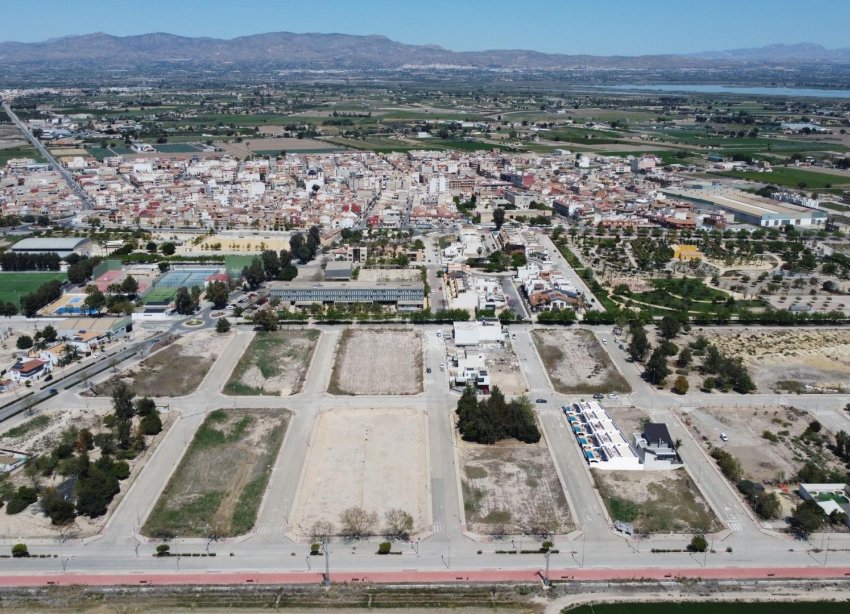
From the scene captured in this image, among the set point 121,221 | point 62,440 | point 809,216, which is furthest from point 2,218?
point 809,216

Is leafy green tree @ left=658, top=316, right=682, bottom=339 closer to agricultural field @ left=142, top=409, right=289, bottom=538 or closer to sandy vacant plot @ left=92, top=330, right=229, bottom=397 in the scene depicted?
agricultural field @ left=142, top=409, right=289, bottom=538

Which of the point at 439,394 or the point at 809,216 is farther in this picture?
the point at 809,216

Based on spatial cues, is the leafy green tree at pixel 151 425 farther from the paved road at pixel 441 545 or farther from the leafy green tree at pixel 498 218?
the leafy green tree at pixel 498 218

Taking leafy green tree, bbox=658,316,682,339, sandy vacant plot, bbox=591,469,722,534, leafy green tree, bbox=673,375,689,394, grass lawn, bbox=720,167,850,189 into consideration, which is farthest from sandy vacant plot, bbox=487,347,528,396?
grass lawn, bbox=720,167,850,189

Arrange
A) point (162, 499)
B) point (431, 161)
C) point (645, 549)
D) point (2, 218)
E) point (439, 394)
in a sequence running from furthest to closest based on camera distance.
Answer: point (431, 161) → point (2, 218) → point (439, 394) → point (162, 499) → point (645, 549)

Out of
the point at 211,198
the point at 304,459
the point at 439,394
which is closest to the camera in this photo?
the point at 304,459

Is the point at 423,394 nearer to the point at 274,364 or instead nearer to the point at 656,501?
the point at 274,364

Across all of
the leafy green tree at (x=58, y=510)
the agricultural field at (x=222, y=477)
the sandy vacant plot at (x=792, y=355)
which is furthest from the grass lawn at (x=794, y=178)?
the leafy green tree at (x=58, y=510)

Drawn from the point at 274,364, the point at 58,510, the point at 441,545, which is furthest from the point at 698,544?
the point at 274,364

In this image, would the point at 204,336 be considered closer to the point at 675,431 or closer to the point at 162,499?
the point at 162,499
